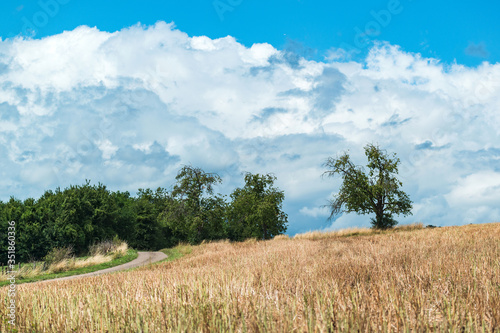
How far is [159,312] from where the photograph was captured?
4.54m

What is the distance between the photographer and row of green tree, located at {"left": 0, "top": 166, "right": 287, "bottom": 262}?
3772cm

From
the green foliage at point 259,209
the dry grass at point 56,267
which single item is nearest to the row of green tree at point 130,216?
the green foliage at point 259,209

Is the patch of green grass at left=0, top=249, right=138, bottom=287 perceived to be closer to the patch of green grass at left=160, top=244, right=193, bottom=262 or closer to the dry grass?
the dry grass

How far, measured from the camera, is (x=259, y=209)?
1845 inches

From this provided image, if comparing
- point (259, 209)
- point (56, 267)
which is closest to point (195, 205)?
point (259, 209)

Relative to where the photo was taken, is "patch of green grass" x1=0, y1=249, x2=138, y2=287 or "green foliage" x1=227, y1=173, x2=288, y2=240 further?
"green foliage" x1=227, y1=173, x2=288, y2=240

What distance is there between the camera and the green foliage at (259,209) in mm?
47656

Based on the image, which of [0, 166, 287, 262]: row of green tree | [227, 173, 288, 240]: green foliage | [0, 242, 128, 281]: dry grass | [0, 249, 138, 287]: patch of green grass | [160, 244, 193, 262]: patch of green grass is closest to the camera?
[0, 249, 138, 287]: patch of green grass

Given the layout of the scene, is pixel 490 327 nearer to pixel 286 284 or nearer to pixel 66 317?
pixel 286 284

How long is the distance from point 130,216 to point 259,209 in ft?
66.4

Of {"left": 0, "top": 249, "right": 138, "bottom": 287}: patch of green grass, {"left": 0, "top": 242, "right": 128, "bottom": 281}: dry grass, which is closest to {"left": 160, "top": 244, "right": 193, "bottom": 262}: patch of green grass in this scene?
{"left": 0, "top": 249, "right": 138, "bottom": 287}: patch of green grass

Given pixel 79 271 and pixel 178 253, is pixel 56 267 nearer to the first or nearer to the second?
pixel 79 271

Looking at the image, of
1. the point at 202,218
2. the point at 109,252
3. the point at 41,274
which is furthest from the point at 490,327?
the point at 202,218

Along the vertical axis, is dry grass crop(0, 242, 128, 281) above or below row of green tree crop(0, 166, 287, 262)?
below
